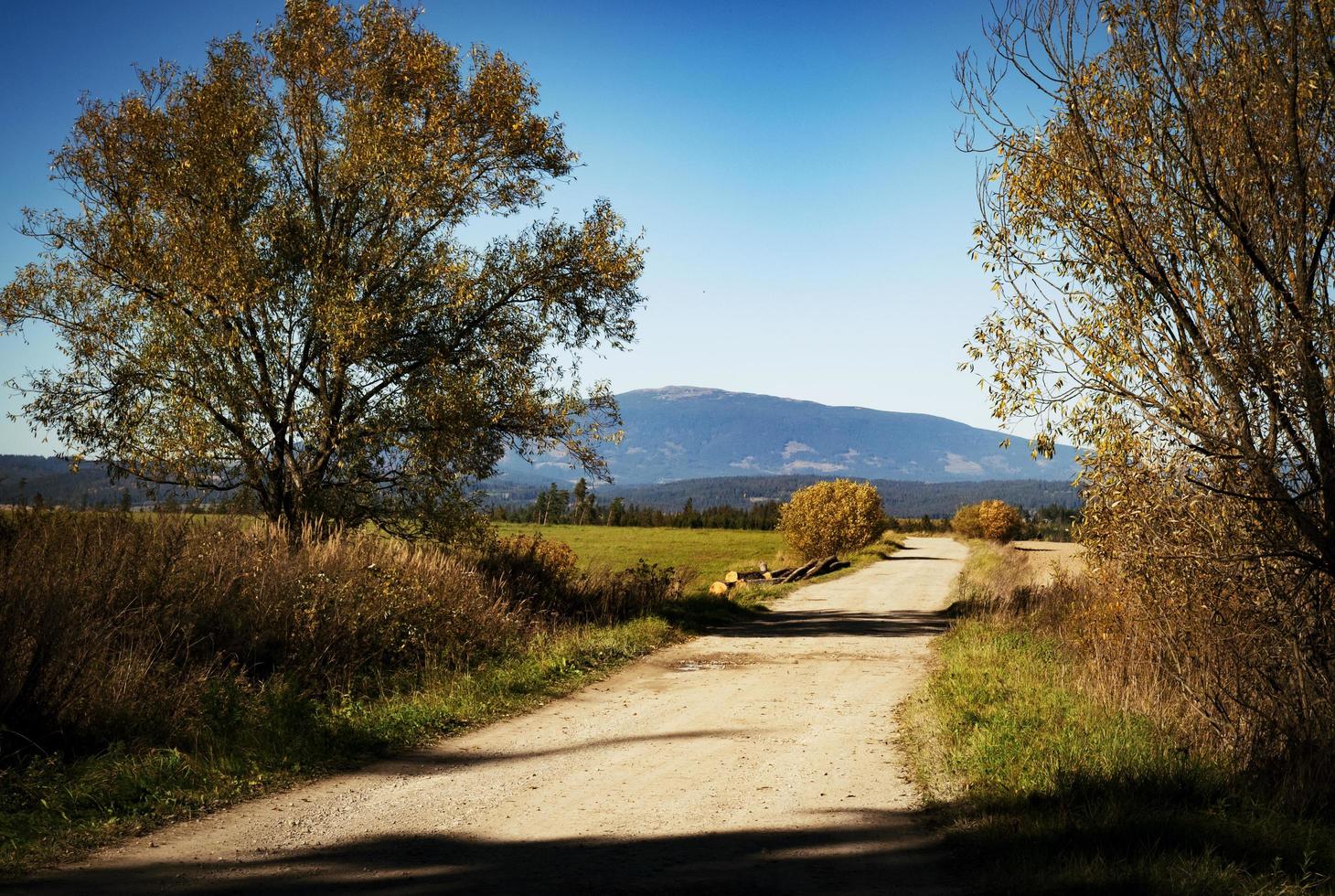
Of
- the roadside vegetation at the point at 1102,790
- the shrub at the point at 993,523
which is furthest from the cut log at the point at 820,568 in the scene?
the shrub at the point at 993,523

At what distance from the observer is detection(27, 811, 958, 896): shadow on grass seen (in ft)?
17.7

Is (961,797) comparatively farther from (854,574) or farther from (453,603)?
(854,574)

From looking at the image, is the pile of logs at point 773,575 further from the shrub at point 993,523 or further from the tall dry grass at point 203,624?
the shrub at point 993,523

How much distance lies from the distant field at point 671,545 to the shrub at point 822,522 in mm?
2042

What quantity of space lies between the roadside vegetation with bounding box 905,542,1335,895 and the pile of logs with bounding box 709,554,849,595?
21.4 m

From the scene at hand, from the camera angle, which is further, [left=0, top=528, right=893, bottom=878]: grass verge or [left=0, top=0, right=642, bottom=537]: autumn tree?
[left=0, top=0, right=642, bottom=537]: autumn tree

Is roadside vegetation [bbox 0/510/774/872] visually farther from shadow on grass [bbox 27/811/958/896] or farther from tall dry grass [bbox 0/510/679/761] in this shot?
shadow on grass [bbox 27/811/958/896]

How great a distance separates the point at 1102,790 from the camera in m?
6.93

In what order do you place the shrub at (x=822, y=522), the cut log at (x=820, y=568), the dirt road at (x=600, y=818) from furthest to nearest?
1. the shrub at (x=822, y=522)
2. the cut log at (x=820, y=568)
3. the dirt road at (x=600, y=818)

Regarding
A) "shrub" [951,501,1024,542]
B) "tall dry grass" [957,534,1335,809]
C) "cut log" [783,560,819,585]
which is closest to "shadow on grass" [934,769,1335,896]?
"tall dry grass" [957,534,1335,809]

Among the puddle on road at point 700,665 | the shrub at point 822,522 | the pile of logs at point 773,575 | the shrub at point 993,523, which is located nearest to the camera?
the puddle on road at point 700,665

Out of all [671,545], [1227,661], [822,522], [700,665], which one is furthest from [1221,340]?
[671,545]

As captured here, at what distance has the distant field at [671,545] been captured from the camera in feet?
196

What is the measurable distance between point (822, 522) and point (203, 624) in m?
41.8
